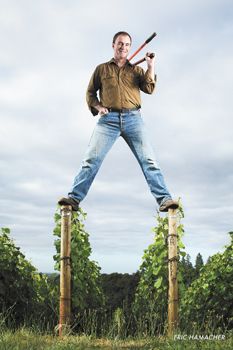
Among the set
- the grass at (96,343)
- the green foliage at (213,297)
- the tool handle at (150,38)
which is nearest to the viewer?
the grass at (96,343)

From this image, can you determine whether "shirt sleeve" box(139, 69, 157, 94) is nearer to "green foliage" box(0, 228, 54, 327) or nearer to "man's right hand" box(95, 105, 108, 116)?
"man's right hand" box(95, 105, 108, 116)

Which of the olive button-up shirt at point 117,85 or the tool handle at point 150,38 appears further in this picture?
the olive button-up shirt at point 117,85

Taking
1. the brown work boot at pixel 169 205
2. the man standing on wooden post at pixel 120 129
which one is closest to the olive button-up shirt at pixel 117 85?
the man standing on wooden post at pixel 120 129

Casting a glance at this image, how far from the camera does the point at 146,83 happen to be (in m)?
8.37

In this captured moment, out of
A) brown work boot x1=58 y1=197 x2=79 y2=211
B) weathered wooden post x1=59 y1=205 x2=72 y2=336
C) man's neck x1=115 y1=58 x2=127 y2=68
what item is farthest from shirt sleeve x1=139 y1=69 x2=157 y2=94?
weathered wooden post x1=59 y1=205 x2=72 y2=336

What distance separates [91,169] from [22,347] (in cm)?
264

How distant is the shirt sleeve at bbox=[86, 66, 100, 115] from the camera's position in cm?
842

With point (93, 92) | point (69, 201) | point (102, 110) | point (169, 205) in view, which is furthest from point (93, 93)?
point (169, 205)

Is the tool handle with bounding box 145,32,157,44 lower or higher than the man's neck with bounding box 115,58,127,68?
higher

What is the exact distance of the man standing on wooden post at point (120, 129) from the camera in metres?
8.12

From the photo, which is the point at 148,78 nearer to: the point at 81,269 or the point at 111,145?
the point at 111,145

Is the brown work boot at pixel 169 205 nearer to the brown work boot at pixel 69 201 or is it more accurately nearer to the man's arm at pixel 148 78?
the brown work boot at pixel 69 201

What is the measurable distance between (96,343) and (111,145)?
2.85 meters

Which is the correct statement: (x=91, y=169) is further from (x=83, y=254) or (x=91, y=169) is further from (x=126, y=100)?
(x=83, y=254)
